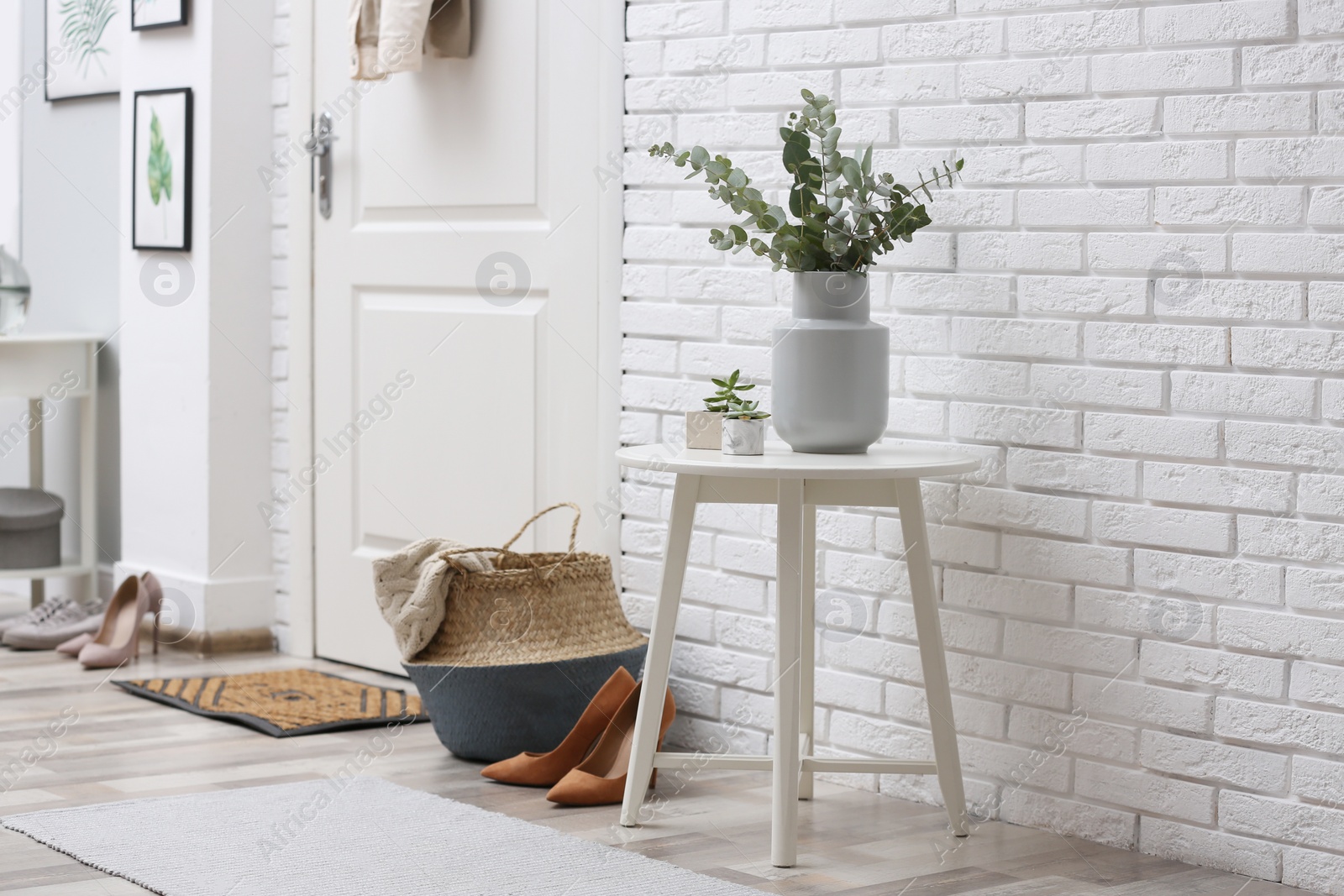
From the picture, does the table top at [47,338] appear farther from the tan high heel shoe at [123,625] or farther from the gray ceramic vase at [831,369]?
the gray ceramic vase at [831,369]

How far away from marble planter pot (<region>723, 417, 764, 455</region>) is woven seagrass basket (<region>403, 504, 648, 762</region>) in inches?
22.0

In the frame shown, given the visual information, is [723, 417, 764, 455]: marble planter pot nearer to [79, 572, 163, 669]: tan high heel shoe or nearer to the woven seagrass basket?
the woven seagrass basket

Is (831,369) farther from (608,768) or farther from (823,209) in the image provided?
(608,768)

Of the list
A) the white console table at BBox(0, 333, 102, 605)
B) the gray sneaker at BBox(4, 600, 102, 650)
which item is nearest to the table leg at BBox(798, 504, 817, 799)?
the gray sneaker at BBox(4, 600, 102, 650)

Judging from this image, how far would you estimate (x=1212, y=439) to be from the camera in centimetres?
205

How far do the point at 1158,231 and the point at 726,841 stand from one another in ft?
3.16

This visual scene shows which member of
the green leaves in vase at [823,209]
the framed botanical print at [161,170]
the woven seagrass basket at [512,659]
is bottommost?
the woven seagrass basket at [512,659]

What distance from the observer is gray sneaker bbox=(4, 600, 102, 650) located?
3.54 metres

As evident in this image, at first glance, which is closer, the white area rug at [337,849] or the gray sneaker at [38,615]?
the white area rug at [337,849]

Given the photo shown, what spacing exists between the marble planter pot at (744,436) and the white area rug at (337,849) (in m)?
0.53

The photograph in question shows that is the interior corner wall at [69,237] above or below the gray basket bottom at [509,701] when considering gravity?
above

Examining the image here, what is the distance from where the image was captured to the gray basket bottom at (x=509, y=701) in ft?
8.36

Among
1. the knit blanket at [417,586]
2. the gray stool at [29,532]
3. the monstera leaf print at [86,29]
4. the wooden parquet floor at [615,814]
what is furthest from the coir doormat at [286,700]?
the monstera leaf print at [86,29]

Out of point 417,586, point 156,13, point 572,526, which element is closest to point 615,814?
point 417,586
